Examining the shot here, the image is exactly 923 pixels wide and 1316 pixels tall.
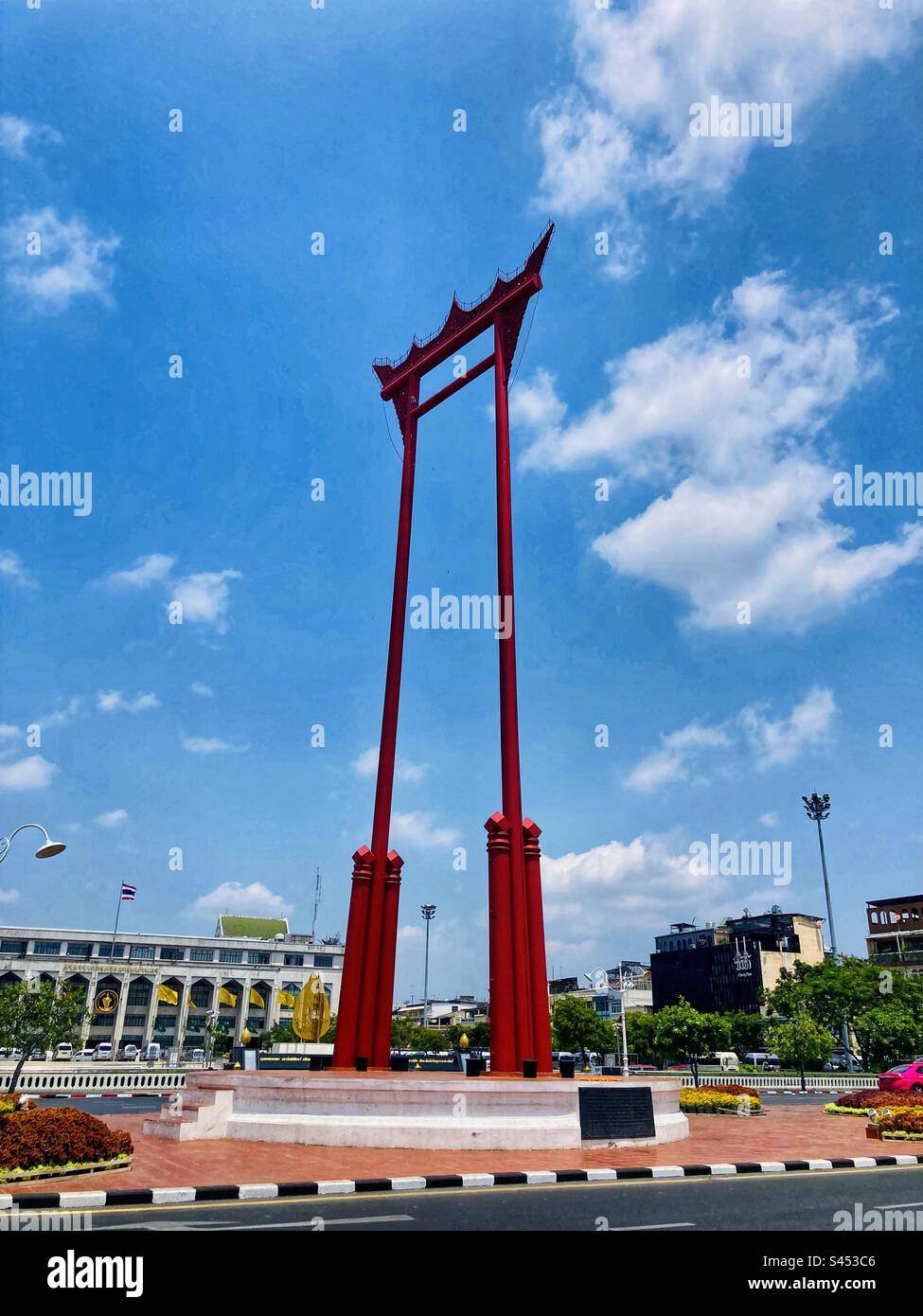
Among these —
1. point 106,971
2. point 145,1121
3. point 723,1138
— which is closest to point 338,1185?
point 145,1121

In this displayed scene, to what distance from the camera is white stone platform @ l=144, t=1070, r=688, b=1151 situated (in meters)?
16.8

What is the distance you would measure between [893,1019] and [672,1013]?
13134 mm

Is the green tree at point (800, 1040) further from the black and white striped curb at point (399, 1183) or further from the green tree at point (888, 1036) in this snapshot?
the black and white striped curb at point (399, 1183)

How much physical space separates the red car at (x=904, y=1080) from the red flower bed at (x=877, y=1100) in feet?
1.62

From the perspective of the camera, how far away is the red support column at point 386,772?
74.9 ft

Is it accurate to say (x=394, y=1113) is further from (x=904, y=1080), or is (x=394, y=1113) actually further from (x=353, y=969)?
(x=904, y=1080)

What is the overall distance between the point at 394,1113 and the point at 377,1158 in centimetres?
173

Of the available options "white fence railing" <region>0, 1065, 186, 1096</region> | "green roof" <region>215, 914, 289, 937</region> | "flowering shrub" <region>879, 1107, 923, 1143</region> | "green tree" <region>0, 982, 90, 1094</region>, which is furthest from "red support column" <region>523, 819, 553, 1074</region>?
"green roof" <region>215, 914, 289, 937</region>

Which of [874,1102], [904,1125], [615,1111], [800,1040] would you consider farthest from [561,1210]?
[800,1040]

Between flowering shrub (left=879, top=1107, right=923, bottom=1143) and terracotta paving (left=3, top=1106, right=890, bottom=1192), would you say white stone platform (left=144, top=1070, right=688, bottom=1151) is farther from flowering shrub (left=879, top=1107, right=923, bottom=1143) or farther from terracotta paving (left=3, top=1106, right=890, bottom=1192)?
flowering shrub (left=879, top=1107, right=923, bottom=1143)

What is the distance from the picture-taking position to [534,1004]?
21.6 metres

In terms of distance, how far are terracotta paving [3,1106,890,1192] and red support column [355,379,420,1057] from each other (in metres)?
5.77
